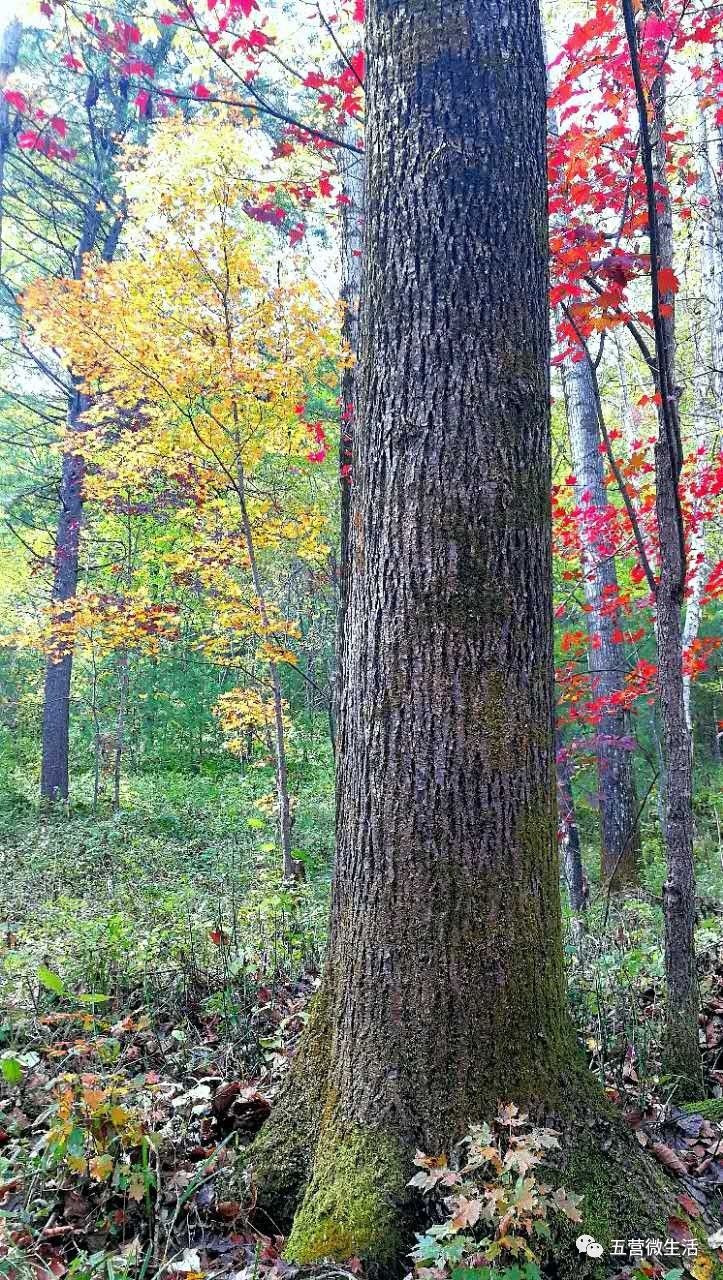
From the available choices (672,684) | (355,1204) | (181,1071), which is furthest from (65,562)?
(355,1204)

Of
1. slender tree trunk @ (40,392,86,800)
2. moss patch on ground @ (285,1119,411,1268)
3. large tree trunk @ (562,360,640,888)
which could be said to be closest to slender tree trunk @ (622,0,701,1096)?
moss patch on ground @ (285,1119,411,1268)

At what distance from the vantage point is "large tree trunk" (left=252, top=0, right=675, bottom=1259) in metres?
1.74

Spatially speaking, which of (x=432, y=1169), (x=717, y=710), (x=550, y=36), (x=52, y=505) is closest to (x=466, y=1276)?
(x=432, y=1169)

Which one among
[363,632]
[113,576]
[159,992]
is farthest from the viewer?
[113,576]

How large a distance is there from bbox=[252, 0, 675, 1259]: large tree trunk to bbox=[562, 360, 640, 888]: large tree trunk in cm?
546

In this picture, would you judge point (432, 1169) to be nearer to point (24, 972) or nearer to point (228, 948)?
point (228, 948)

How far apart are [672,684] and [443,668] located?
1100 millimetres

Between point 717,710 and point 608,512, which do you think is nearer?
point 608,512

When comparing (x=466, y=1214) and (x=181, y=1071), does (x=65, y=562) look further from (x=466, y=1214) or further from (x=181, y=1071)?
(x=466, y=1214)

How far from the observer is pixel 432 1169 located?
1558 millimetres

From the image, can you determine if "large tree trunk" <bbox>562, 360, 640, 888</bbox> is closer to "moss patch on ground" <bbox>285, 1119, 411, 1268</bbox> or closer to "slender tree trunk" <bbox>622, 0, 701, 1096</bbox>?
"slender tree trunk" <bbox>622, 0, 701, 1096</bbox>

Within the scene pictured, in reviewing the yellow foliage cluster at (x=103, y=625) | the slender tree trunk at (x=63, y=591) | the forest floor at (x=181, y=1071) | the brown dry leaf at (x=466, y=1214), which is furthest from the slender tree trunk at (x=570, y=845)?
the slender tree trunk at (x=63, y=591)

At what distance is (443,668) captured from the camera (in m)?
1.79

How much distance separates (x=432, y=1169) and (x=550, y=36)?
921 cm
